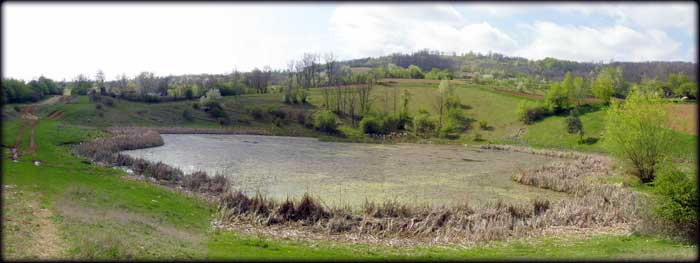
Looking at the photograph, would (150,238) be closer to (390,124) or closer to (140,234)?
(140,234)

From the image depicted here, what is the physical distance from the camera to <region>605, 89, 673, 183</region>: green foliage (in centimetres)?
2784

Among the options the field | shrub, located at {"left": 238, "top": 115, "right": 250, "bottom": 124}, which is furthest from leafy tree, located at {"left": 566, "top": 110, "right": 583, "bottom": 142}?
shrub, located at {"left": 238, "top": 115, "right": 250, "bottom": 124}

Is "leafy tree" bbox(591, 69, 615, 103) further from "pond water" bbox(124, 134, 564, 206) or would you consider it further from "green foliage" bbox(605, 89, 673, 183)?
"green foliage" bbox(605, 89, 673, 183)

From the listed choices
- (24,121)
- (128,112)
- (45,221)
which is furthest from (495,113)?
(45,221)

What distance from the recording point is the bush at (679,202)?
591 inches

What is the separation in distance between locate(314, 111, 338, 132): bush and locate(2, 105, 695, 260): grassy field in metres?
48.0

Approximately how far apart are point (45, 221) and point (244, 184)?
11993mm

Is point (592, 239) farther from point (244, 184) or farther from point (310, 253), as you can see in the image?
point (244, 184)

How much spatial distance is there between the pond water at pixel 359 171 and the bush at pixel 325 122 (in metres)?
19.1

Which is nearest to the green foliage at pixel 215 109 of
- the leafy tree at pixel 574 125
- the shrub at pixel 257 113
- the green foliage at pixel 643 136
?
the shrub at pixel 257 113

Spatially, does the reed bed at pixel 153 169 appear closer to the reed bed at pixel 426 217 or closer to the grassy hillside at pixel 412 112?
the reed bed at pixel 426 217

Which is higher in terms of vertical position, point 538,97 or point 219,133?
point 538,97

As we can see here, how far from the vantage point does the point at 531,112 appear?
220 feet

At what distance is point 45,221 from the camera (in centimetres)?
1285
